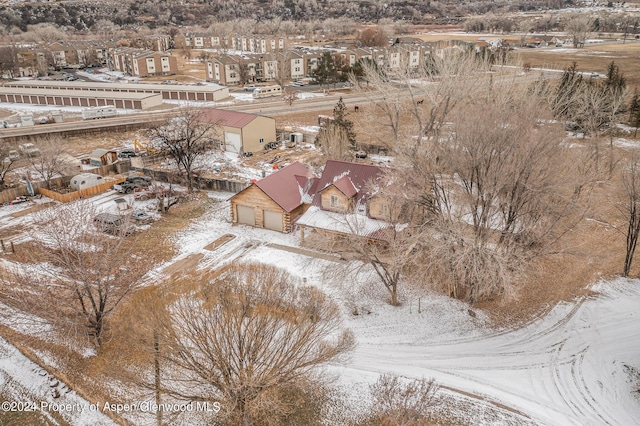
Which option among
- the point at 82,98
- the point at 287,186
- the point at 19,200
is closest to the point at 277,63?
the point at 82,98

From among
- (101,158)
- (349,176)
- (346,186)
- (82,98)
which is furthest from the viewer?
(82,98)

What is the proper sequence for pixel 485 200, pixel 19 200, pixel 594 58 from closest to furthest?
pixel 485 200, pixel 19 200, pixel 594 58

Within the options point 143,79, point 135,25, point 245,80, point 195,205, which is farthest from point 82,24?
point 195,205

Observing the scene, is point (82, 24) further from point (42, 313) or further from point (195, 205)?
point (42, 313)

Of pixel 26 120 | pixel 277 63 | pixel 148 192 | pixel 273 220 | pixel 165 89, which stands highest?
pixel 277 63

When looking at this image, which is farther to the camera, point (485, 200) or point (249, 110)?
point (249, 110)

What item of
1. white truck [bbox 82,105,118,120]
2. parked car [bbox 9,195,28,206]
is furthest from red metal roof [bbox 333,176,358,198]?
white truck [bbox 82,105,118,120]

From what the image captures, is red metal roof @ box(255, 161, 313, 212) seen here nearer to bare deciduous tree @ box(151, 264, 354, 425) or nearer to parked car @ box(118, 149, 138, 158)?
bare deciduous tree @ box(151, 264, 354, 425)

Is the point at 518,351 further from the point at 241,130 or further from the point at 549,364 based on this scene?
the point at 241,130
